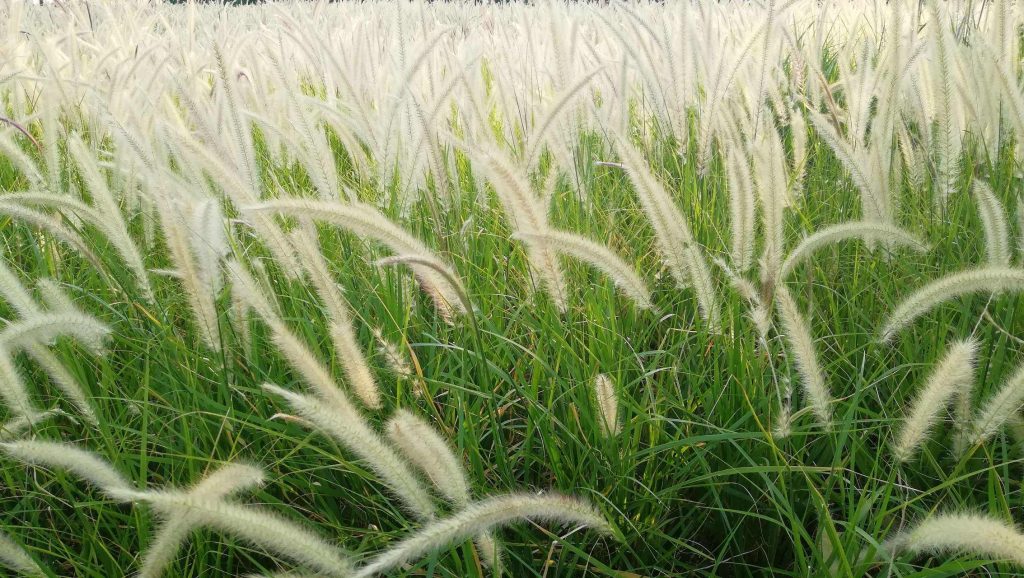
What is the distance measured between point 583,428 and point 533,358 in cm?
16

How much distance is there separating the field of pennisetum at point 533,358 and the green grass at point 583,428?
0.01 metres

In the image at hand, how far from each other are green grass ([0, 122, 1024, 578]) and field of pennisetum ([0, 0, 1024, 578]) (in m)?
0.01

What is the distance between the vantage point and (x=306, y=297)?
1.61 m

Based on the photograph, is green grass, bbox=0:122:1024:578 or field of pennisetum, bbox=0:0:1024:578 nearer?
field of pennisetum, bbox=0:0:1024:578

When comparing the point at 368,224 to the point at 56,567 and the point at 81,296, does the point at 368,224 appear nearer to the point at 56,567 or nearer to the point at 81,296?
the point at 56,567

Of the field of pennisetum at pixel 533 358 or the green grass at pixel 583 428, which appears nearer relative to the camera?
the field of pennisetum at pixel 533 358

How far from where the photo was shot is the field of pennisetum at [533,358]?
980 millimetres

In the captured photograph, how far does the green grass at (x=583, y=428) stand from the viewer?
109 centimetres

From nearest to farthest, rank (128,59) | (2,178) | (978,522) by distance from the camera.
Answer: (978,522)
(128,59)
(2,178)

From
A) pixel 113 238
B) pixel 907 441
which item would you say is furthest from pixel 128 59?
pixel 907 441

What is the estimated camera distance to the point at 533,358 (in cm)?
136

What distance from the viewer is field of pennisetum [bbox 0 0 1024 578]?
980mm

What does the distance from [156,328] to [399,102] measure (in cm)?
69

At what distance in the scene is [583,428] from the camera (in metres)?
1.27
